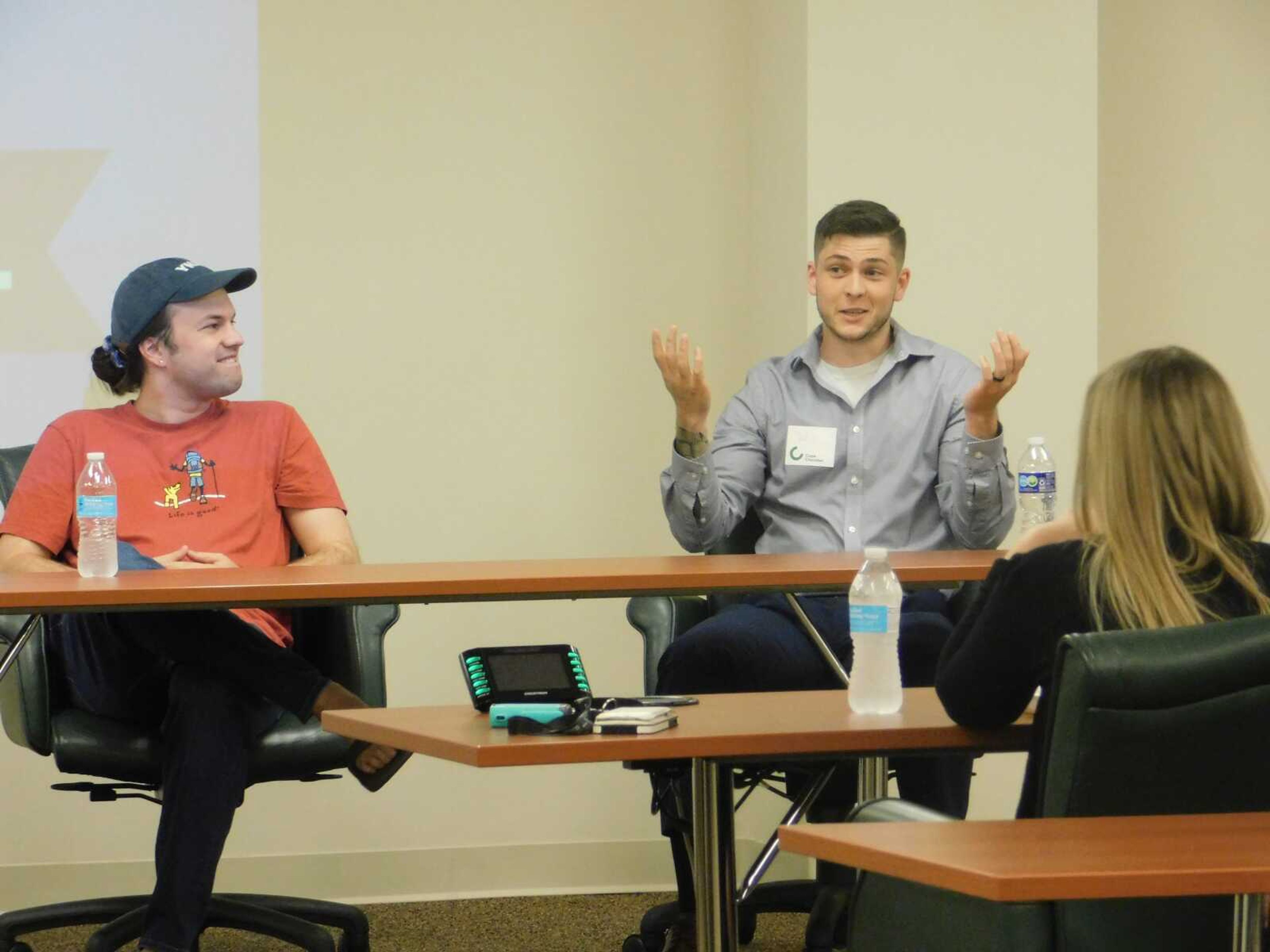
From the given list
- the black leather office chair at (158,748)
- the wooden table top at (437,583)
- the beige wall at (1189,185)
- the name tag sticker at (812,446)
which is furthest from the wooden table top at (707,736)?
the beige wall at (1189,185)

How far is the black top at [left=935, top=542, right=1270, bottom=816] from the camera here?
1772 millimetres

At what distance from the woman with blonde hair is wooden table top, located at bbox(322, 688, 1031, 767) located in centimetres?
9

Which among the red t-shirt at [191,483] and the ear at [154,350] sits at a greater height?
the ear at [154,350]

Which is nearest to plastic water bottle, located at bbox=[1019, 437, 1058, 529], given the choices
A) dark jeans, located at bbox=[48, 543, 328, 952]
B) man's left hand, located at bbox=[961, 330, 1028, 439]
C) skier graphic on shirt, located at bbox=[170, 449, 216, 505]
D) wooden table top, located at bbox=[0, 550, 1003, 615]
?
man's left hand, located at bbox=[961, 330, 1028, 439]

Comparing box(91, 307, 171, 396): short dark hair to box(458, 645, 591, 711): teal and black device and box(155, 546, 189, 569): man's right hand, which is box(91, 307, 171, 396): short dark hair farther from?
box(458, 645, 591, 711): teal and black device

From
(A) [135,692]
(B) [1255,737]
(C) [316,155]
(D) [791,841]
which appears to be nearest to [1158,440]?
(B) [1255,737]

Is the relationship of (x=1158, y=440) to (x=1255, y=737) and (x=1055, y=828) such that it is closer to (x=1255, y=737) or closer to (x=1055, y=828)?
(x=1255, y=737)

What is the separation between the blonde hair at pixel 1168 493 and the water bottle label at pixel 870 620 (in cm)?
34

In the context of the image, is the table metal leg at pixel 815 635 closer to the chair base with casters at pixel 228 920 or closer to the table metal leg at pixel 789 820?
the table metal leg at pixel 789 820

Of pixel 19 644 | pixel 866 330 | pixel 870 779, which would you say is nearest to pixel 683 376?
pixel 866 330

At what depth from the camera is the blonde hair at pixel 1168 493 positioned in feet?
5.75

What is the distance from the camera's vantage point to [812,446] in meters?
3.57

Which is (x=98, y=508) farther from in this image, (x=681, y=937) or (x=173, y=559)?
(x=681, y=937)

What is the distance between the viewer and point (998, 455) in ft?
11.0
